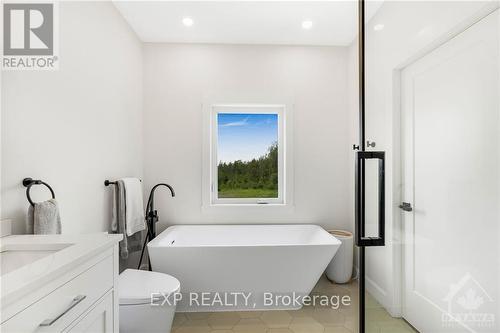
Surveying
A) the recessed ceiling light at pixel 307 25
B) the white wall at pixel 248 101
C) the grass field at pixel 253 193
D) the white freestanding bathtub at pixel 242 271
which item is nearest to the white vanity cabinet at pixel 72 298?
the white freestanding bathtub at pixel 242 271

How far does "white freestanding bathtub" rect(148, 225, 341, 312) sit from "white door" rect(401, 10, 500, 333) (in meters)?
0.89

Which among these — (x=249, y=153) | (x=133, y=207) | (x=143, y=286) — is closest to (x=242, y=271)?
(x=143, y=286)

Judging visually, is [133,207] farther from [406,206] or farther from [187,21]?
[406,206]

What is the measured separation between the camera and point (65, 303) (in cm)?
78

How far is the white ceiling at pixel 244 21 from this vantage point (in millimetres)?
2234

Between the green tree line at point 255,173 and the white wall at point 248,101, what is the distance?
278mm

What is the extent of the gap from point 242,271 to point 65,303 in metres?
1.44

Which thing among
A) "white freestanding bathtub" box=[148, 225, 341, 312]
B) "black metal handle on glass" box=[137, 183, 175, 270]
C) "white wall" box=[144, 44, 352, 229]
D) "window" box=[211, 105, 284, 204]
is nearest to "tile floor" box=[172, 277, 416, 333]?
"white freestanding bathtub" box=[148, 225, 341, 312]

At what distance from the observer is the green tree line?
3039 mm

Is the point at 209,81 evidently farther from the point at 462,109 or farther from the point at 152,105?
the point at 462,109

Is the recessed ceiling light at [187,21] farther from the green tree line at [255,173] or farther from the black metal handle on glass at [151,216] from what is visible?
the black metal handle on glass at [151,216]

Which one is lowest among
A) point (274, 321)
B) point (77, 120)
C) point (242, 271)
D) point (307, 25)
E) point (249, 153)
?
point (274, 321)

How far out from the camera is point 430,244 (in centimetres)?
117

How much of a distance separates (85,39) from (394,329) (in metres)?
2.56
